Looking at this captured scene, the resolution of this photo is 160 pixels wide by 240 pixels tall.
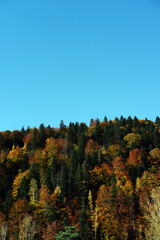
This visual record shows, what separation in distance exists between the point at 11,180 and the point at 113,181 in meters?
43.7

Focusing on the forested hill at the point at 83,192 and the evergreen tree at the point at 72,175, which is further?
the evergreen tree at the point at 72,175

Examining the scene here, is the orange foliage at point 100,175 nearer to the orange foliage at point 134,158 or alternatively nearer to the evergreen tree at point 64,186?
the orange foliage at point 134,158

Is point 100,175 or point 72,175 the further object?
point 100,175

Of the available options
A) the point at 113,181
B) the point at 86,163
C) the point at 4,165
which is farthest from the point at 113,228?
the point at 4,165

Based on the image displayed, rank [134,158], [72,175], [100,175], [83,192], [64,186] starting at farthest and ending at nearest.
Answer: [134,158], [100,175], [72,175], [83,192], [64,186]

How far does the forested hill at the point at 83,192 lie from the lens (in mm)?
62344

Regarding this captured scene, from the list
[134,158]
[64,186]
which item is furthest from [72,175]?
[134,158]

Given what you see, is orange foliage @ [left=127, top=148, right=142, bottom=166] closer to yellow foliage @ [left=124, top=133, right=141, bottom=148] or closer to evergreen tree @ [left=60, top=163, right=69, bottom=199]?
yellow foliage @ [left=124, top=133, right=141, bottom=148]

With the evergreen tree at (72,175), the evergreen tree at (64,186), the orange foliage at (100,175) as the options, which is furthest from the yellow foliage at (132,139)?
the evergreen tree at (64,186)

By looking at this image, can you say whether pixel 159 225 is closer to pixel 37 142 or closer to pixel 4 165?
pixel 4 165

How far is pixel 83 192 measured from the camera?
3260 inches

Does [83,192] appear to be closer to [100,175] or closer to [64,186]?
[64,186]

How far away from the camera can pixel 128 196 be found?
75062 mm

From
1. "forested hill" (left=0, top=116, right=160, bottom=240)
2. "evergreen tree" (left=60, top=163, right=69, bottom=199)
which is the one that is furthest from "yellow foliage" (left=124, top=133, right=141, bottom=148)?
"evergreen tree" (left=60, top=163, right=69, bottom=199)
